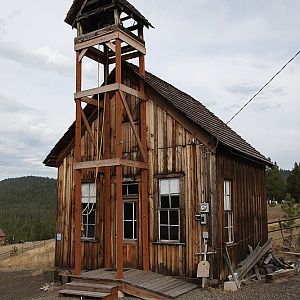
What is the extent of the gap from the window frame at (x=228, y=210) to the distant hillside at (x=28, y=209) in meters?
84.7

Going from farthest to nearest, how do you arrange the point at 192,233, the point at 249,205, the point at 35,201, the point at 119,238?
the point at 35,201
the point at 249,205
the point at 192,233
the point at 119,238

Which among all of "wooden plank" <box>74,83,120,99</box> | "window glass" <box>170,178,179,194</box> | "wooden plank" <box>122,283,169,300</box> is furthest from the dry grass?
"wooden plank" <box>74,83,120,99</box>

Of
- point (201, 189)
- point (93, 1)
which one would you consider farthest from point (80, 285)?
point (93, 1)

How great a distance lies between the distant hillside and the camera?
317 ft

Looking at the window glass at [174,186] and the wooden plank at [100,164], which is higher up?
the wooden plank at [100,164]

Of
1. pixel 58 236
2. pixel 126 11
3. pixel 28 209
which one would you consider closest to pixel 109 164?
pixel 58 236

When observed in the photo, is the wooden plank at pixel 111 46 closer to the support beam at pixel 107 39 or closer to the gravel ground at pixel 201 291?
the support beam at pixel 107 39

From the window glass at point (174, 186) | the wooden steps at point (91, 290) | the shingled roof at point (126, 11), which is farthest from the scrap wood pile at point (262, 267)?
the shingled roof at point (126, 11)

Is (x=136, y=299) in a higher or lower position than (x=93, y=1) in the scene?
lower

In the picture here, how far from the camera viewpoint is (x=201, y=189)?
39.1 feet

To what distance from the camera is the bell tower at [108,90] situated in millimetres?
12023

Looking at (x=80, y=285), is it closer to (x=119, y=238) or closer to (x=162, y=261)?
(x=119, y=238)

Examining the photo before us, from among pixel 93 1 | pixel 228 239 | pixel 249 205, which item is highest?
pixel 93 1

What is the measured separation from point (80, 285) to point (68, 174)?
4.96 meters
